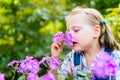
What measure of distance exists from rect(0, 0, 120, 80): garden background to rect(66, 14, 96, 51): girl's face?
2.57 m

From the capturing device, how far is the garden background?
5648 millimetres

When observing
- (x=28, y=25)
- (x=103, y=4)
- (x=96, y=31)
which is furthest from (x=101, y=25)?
(x=28, y=25)

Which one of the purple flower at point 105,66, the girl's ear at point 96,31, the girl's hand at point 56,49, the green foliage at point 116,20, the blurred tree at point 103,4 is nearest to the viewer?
the purple flower at point 105,66

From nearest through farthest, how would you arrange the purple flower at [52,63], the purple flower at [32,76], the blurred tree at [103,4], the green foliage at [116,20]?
1. the purple flower at [32,76]
2. the purple flower at [52,63]
3. the green foliage at [116,20]
4. the blurred tree at [103,4]

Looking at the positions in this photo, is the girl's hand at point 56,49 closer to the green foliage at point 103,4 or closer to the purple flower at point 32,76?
the purple flower at point 32,76

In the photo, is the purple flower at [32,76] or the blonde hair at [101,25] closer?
the purple flower at [32,76]

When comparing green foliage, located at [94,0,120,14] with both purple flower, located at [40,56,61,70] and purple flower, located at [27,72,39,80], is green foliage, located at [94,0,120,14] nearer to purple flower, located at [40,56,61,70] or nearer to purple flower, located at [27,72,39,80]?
purple flower, located at [40,56,61,70]

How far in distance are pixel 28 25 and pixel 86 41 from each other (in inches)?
125

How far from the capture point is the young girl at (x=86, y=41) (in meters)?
2.80

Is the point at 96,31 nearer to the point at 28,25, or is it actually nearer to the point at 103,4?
the point at 103,4

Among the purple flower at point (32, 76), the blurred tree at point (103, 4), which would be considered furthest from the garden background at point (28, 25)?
the purple flower at point (32, 76)

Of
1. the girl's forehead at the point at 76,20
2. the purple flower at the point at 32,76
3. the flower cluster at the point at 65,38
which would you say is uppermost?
the girl's forehead at the point at 76,20

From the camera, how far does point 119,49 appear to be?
310 cm

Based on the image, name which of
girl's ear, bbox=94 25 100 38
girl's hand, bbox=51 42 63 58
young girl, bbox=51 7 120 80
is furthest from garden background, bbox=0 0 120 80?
girl's hand, bbox=51 42 63 58
